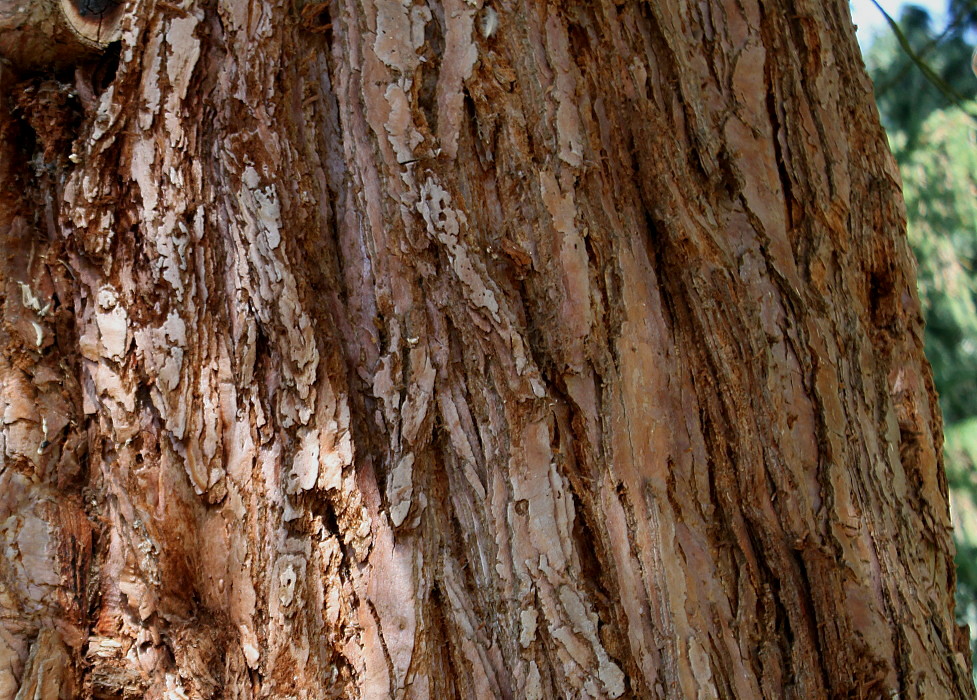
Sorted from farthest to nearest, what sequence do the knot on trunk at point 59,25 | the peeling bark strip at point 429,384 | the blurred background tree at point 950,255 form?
the blurred background tree at point 950,255 → the knot on trunk at point 59,25 → the peeling bark strip at point 429,384

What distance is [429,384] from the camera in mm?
1207

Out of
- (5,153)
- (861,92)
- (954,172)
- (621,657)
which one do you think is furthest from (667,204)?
(954,172)

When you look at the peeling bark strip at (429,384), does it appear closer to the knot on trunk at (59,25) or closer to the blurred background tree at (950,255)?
the knot on trunk at (59,25)

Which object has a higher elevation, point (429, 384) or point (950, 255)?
point (950, 255)

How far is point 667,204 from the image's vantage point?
1295 mm

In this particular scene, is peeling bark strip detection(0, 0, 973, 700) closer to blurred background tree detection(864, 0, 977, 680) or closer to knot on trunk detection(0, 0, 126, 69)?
knot on trunk detection(0, 0, 126, 69)

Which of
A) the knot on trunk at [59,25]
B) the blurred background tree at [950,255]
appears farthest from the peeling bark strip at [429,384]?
the blurred background tree at [950,255]

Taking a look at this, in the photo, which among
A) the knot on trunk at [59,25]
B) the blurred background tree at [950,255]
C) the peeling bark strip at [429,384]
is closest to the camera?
the peeling bark strip at [429,384]

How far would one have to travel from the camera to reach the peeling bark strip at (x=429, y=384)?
1.17 m

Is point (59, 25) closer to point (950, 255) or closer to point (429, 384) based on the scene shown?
point (429, 384)

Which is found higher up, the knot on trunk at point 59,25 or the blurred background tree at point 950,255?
the blurred background tree at point 950,255

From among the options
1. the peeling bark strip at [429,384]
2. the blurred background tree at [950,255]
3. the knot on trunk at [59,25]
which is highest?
the blurred background tree at [950,255]

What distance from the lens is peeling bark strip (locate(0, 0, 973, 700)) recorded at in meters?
1.17

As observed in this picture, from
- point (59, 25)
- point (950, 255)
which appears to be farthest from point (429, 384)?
point (950, 255)
